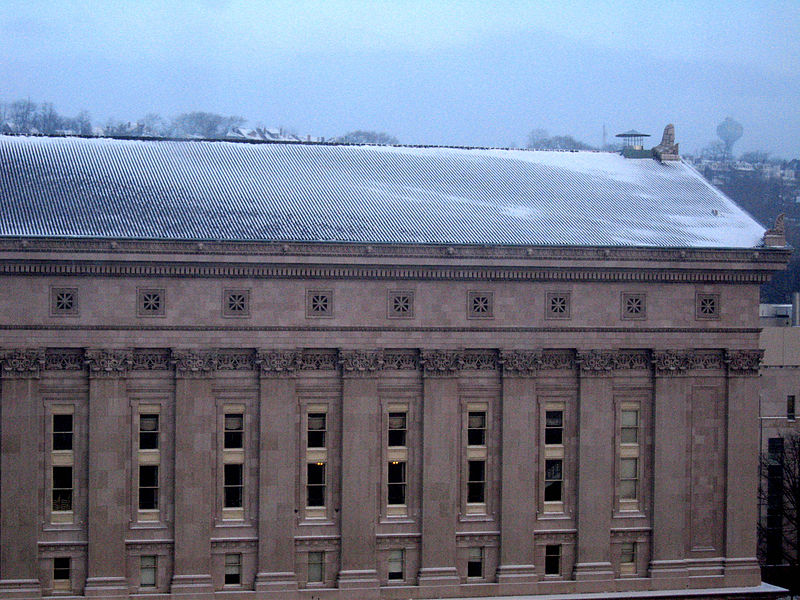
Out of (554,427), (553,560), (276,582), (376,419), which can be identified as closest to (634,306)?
(554,427)

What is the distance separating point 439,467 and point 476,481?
7.75ft

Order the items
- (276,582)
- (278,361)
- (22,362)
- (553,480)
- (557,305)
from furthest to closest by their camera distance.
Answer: (553,480), (557,305), (276,582), (278,361), (22,362)

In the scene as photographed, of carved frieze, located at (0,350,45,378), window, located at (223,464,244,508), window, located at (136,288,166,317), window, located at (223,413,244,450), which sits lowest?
window, located at (223,464,244,508)

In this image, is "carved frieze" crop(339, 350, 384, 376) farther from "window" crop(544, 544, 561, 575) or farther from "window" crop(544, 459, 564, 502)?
"window" crop(544, 544, 561, 575)

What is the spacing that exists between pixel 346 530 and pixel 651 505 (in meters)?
16.6

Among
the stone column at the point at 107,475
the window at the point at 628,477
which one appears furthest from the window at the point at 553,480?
the stone column at the point at 107,475

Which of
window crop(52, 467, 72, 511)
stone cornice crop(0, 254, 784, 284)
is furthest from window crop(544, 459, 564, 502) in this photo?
window crop(52, 467, 72, 511)

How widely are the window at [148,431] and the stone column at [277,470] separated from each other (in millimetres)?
5268

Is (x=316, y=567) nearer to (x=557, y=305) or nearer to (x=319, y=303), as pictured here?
(x=319, y=303)

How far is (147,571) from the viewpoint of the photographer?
7262 centimetres

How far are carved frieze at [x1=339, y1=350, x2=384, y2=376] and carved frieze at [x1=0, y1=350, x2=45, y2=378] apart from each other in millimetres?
14877

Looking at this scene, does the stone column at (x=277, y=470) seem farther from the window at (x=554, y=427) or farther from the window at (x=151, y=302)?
the window at (x=554, y=427)

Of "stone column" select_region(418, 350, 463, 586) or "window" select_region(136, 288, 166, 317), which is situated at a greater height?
"window" select_region(136, 288, 166, 317)

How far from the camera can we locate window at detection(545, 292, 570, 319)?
3007 inches
